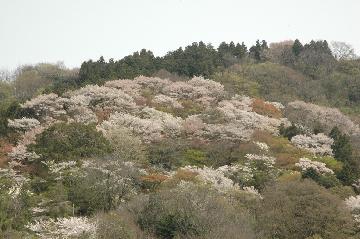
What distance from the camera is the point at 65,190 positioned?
34.6 meters

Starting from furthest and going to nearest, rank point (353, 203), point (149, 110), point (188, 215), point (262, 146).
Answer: point (149, 110) → point (262, 146) → point (353, 203) → point (188, 215)

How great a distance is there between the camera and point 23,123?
49375 mm

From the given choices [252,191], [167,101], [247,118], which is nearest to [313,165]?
[252,191]

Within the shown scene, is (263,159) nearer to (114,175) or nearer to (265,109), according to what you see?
(114,175)

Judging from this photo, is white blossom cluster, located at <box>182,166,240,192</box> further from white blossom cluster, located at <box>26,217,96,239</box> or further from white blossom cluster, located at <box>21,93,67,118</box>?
white blossom cluster, located at <box>21,93,67,118</box>

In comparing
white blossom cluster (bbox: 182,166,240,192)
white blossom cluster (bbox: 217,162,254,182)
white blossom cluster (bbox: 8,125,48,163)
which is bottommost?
white blossom cluster (bbox: 217,162,254,182)

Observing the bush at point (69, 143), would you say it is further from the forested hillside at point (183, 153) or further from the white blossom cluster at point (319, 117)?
the white blossom cluster at point (319, 117)

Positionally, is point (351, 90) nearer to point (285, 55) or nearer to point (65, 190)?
point (285, 55)

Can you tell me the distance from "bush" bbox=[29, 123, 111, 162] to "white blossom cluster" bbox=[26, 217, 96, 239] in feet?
32.6

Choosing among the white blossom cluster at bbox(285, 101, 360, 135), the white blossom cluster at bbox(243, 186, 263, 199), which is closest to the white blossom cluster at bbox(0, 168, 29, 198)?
the white blossom cluster at bbox(243, 186, 263, 199)

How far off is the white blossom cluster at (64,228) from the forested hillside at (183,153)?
0.07 meters

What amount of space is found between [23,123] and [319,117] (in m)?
33.5

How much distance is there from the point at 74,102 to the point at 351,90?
43898 millimetres

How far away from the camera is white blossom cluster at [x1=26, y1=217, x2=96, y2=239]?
27.3 meters
